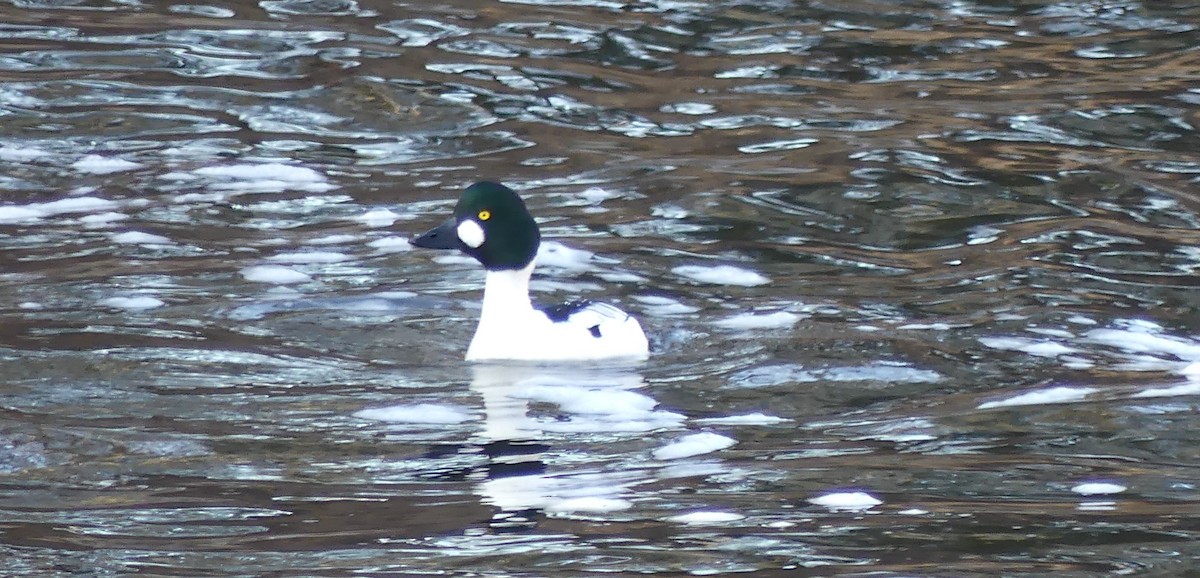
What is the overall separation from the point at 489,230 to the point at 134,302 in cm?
161

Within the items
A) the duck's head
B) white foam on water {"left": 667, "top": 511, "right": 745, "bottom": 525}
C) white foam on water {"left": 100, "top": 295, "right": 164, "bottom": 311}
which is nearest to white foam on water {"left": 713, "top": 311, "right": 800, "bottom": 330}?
the duck's head

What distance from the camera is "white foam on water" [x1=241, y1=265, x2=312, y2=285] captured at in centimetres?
919

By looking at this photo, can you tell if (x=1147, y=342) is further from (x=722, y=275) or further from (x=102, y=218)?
(x=102, y=218)

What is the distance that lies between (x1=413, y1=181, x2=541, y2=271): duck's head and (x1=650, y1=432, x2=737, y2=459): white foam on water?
1.87 meters

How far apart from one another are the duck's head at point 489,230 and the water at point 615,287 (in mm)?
441

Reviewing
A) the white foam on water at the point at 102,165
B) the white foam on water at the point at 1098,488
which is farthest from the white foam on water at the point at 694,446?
the white foam on water at the point at 102,165

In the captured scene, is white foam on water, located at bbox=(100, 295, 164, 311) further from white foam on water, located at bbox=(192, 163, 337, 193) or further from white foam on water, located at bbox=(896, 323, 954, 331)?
white foam on water, located at bbox=(896, 323, 954, 331)

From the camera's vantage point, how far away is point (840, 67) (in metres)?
14.3

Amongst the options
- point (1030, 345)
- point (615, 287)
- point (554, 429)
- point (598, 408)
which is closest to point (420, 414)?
point (554, 429)

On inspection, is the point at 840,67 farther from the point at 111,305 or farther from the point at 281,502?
the point at 281,502

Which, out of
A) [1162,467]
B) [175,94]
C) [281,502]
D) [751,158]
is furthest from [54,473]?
[175,94]

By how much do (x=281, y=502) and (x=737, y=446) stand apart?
157 cm

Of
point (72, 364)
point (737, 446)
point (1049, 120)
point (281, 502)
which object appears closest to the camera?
point (281, 502)

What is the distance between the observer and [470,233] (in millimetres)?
8305
